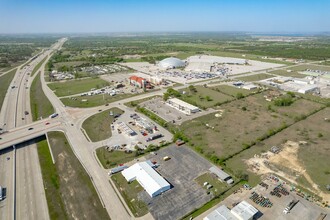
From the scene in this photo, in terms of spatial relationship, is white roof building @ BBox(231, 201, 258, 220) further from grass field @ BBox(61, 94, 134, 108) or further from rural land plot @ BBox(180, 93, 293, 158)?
grass field @ BBox(61, 94, 134, 108)

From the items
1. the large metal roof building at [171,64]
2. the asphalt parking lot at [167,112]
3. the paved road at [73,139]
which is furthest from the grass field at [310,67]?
the asphalt parking lot at [167,112]

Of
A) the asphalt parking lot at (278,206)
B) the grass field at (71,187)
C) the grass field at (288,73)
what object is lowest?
the grass field at (71,187)

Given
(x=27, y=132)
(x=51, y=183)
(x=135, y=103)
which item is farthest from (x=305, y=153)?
(x=27, y=132)

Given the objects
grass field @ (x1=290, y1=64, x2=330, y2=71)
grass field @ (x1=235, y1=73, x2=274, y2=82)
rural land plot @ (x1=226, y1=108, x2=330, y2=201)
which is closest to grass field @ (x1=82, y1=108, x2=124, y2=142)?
rural land plot @ (x1=226, y1=108, x2=330, y2=201)

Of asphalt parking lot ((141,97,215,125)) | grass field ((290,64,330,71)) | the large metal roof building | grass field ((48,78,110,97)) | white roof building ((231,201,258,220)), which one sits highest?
the large metal roof building

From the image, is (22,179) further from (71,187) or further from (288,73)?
(288,73)

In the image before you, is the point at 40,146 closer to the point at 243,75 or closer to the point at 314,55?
the point at 243,75

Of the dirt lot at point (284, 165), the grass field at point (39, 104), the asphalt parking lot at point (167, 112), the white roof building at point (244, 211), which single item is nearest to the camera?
the white roof building at point (244, 211)

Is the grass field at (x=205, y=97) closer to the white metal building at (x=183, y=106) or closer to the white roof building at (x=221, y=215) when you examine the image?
the white metal building at (x=183, y=106)
